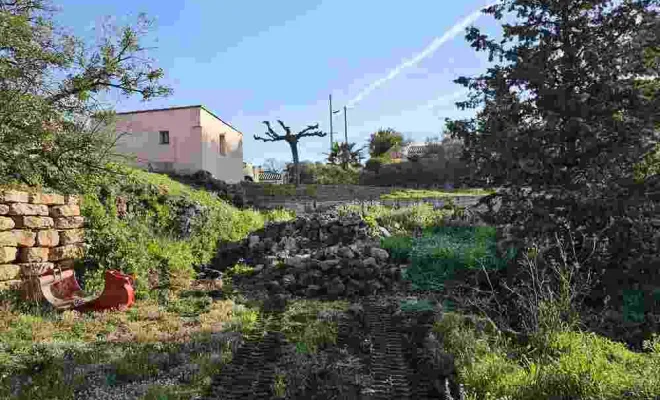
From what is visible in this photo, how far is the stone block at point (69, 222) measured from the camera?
23.1 ft

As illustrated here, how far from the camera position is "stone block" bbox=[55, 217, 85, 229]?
7.05m

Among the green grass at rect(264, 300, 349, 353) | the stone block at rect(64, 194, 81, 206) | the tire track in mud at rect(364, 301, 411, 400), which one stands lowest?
the tire track in mud at rect(364, 301, 411, 400)

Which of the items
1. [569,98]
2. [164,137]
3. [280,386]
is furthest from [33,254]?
[164,137]

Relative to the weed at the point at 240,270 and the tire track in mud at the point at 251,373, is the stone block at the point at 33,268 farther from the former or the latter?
the tire track in mud at the point at 251,373

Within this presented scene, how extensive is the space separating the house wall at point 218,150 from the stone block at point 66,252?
9.72 meters

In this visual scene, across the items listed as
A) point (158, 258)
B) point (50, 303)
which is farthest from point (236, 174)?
A: point (50, 303)

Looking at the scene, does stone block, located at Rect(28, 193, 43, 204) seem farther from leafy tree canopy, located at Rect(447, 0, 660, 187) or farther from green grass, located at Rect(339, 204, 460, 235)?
green grass, located at Rect(339, 204, 460, 235)

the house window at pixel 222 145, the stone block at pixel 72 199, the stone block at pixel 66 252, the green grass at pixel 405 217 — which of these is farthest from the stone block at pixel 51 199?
the house window at pixel 222 145

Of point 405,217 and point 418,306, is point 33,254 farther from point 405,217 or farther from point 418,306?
point 405,217

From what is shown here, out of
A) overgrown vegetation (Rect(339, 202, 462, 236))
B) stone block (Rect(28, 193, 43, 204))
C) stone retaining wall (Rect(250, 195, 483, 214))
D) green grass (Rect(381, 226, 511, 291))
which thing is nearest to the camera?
stone block (Rect(28, 193, 43, 204))

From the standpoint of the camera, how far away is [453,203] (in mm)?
14211

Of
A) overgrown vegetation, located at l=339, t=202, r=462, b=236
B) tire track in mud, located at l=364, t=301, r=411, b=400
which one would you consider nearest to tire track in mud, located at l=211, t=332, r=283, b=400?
tire track in mud, located at l=364, t=301, r=411, b=400

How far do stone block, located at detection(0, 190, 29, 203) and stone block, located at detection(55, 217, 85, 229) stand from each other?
64 centimetres

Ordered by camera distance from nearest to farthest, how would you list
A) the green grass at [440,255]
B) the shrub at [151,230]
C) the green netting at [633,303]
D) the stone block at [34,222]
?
the green netting at [633,303] < the stone block at [34,222] < the green grass at [440,255] < the shrub at [151,230]
